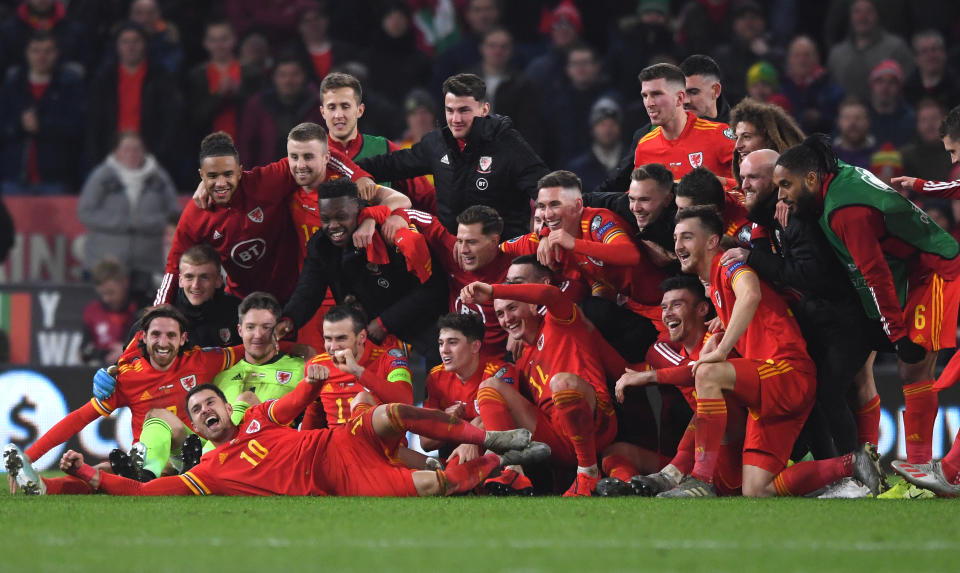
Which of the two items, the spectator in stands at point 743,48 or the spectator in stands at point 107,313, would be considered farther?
the spectator in stands at point 743,48

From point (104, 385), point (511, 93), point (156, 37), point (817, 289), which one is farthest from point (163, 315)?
point (156, 37)

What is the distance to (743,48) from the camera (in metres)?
13.5

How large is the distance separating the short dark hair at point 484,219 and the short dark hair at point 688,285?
1092 mm

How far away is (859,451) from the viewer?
24.5ft

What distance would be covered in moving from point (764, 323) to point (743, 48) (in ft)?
21.0

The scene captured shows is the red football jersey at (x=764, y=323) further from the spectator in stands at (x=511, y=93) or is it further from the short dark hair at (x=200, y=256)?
the spectator in stands at (x=511, y=93)

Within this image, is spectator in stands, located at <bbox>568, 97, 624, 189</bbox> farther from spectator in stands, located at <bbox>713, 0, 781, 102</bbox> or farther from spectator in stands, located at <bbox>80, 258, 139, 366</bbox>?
spectator in stands, located at <bbox>80, 258, 139, 366</bbox>

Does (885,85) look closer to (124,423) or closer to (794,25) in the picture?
(794,25)

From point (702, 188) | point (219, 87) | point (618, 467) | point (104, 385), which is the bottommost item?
point (618, 467)

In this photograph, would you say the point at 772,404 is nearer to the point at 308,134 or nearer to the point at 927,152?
the point at 308,134

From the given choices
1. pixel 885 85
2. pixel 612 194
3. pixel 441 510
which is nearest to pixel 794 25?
pixel 885 85

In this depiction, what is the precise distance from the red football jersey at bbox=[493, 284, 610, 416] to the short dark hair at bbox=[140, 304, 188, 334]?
219cm

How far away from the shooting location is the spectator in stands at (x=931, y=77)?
13219 millimetres

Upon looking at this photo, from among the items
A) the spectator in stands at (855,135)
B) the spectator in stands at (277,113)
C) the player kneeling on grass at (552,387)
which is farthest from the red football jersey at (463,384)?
the spectator in stands at (277,113)
